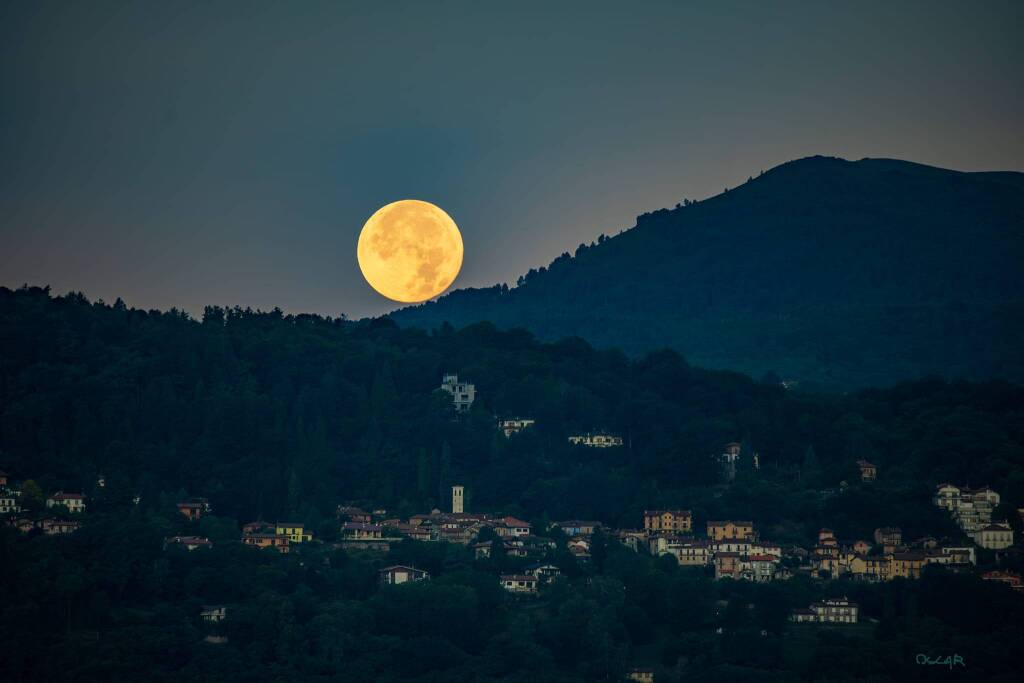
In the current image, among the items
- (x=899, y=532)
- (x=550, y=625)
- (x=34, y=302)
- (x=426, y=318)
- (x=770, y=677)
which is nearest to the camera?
A: (x=770, y=677)

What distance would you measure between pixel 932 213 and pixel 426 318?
3933 cm

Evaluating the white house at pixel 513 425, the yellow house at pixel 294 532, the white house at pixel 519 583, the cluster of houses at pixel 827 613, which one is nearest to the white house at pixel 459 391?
the white house at pixel 513 425

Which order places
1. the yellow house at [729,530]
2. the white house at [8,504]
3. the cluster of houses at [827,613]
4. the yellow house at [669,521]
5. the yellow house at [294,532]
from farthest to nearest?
the yellow house at [669,521], the yellow house at [729,530], the white house at [8,504], the yellow house at [294,532], the cluster of houses at [827,613]

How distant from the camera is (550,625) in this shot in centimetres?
5456

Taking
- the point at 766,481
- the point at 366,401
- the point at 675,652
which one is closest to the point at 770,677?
the point at 675,652

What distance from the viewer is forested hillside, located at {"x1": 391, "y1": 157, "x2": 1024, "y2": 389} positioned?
11731 centimetres

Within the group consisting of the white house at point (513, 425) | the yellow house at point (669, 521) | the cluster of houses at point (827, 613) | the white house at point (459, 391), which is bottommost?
the cluster of houses at point (827, 613)

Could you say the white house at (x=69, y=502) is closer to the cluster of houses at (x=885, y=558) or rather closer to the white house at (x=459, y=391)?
the white house at (x=459, y=391)

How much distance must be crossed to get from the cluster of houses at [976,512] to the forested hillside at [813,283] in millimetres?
41170

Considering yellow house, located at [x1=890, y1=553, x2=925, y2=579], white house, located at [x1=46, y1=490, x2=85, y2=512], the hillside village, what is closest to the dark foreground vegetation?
white house, located at [x1=46, y1=490, x2=85, y2=512]

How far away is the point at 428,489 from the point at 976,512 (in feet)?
59.9

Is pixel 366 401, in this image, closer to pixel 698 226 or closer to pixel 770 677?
pixel 770 677

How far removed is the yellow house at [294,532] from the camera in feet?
204

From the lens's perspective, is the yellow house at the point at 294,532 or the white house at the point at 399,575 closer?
the white house at the point at 399,575
